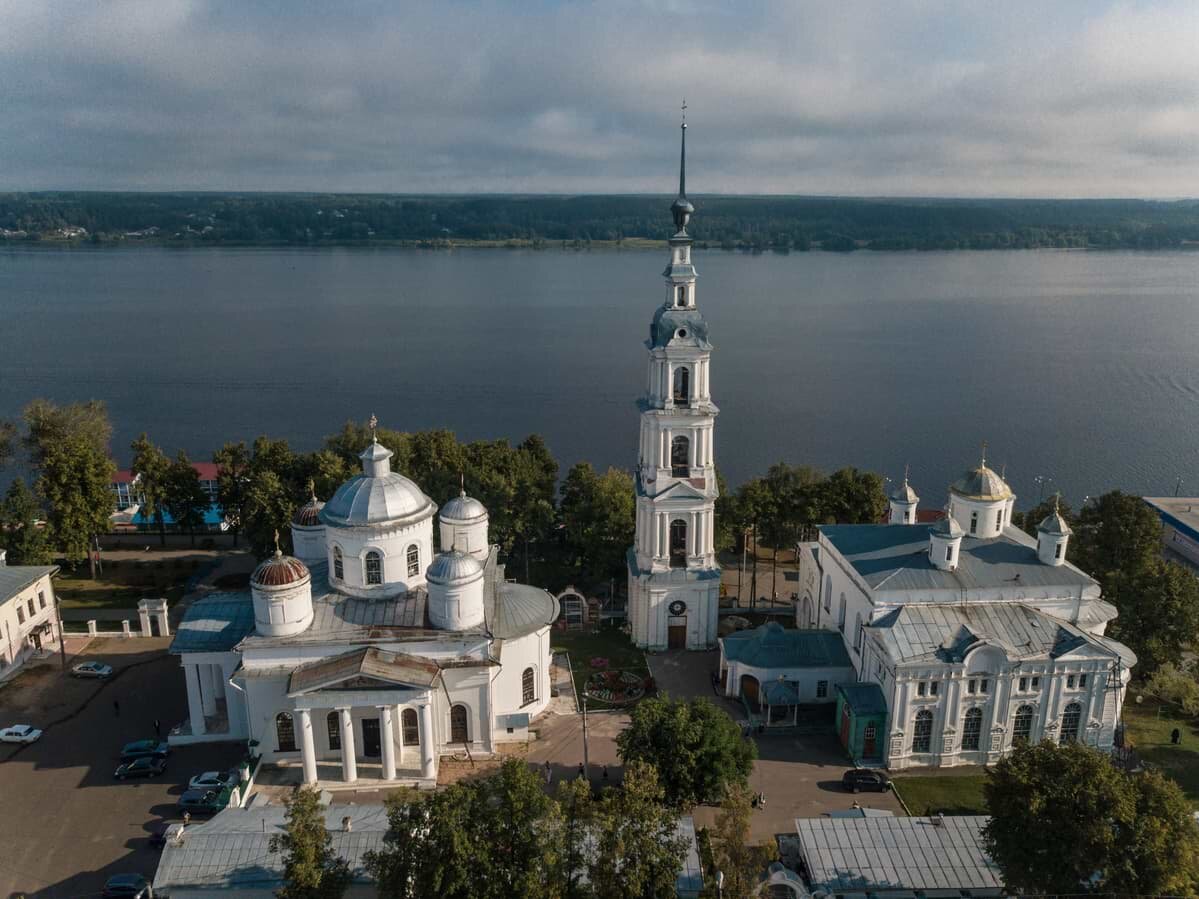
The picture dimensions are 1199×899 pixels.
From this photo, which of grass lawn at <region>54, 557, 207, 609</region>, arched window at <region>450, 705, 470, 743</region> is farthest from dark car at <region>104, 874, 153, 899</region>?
grass lawn at <region>54, 557, 207, 609</region>

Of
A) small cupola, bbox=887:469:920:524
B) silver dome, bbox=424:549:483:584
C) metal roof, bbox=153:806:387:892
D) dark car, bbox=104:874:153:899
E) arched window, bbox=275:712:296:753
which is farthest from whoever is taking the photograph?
small cupola, bbox=887:469:920:524

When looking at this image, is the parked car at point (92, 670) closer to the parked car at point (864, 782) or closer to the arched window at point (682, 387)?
the arched window at point (682, 387)

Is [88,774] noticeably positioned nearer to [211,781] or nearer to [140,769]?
[140,769]

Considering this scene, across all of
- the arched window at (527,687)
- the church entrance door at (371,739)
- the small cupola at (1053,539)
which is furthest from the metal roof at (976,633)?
the church entrance door at (371,739)

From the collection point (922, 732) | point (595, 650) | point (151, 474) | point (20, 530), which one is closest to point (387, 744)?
point (595, 650)

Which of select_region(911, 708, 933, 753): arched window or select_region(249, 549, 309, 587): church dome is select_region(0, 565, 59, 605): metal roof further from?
select_region(911, 708, 933, 753): arched window

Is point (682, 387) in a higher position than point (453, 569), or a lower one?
higher
